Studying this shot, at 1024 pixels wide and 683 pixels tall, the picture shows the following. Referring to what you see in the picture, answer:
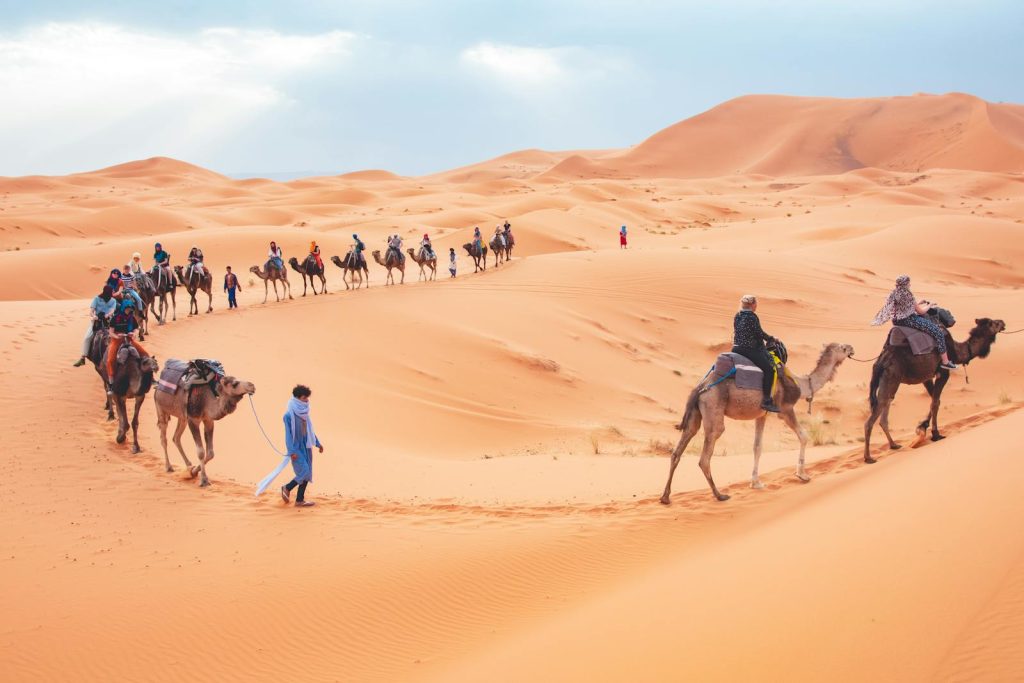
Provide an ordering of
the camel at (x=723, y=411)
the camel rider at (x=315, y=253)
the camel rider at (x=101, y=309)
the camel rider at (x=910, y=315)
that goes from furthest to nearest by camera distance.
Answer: the camel rider at (x=315, y=253), the camel rider at (x=101, y=309), the camel rider at (x=910, y=315), the camel at (x=723, y=411)

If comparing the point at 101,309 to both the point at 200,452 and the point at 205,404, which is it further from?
the point at 200,452

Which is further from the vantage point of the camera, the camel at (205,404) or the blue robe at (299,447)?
the camel at (205,404)

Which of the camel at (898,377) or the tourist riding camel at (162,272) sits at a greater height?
the tourist riding camel at (162,272)

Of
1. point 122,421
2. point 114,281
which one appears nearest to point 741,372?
point 122,421

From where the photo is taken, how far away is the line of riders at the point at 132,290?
12.8 m

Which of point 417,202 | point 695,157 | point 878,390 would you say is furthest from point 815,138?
point 878,390

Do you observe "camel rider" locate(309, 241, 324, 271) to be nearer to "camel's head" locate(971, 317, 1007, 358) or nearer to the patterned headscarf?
the patterned headscarf

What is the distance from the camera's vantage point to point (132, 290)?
15.7 m

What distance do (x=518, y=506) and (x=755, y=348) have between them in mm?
3644

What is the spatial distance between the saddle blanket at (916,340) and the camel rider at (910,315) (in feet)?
0.23

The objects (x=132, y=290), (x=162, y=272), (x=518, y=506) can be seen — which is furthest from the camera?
(x=162, y=272)

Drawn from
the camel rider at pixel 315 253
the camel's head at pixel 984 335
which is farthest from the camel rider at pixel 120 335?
the camel's head at pixel 984 335

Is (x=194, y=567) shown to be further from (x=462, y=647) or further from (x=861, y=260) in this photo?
(x=861, y=260)

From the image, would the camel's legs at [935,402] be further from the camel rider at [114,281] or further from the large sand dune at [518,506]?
the camel rider at [114,281]
